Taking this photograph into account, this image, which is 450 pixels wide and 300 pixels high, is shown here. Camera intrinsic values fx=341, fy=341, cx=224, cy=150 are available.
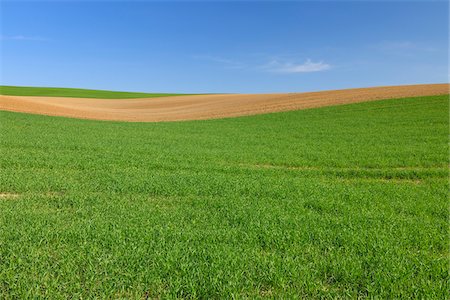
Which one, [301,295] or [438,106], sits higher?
[438,106]

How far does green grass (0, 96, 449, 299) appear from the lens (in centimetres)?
408

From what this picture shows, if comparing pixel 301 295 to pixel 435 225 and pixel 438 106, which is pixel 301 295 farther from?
pixel 438 106

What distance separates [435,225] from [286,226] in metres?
2.74

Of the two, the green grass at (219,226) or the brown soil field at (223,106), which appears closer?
the green grass at (219,226)

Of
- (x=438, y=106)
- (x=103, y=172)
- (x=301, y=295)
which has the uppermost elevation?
(x=438, y=106)

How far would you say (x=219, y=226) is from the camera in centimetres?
589

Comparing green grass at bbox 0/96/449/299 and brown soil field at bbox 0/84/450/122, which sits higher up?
brown soil field at bbox 0/84/450/122

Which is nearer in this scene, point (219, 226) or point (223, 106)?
point (219, 226)

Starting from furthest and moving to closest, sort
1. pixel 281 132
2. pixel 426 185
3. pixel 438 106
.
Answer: pixel 438 106, pixel 281 132, pixel 426 185

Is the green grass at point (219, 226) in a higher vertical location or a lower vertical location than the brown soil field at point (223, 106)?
lower

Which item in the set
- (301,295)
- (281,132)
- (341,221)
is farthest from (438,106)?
(301,295)

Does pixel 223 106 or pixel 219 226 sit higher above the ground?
pixel 223 106

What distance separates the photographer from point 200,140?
18734 mm

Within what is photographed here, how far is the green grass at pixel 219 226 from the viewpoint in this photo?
13.4 feet
